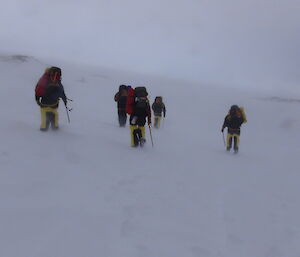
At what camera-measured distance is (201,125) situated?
122 ft

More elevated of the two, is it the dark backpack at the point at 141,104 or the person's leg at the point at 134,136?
the dark backpack at the point at 141,104

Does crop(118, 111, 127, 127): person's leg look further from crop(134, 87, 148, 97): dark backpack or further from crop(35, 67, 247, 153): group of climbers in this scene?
crop(134, 87, 148, 97): dark backpack

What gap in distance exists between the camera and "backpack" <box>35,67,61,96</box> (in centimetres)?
1190

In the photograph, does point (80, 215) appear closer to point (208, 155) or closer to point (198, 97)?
point (208, 155)

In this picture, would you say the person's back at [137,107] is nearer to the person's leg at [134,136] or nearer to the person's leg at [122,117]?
the person's leg at [134,136]

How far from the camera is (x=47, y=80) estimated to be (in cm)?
1194

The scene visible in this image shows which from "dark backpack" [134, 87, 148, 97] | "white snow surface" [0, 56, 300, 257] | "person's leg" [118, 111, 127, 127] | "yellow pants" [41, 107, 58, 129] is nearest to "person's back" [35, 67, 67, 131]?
"yellow pants" [41, 107, 58, 129]

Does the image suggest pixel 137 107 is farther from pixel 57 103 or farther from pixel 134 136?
pixel 57 103

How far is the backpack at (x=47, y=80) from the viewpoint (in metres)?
11.9

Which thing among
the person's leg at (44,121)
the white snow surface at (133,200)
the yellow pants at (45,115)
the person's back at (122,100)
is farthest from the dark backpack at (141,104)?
the person's back at (122,100)

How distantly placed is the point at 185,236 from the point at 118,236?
3.54ft

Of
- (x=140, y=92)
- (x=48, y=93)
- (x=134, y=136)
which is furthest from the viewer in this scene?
(x=134, y=136)

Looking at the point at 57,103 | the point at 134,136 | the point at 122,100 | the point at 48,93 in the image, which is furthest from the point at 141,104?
the point at 122,100

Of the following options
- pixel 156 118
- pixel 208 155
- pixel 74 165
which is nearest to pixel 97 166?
pixel 74 165
